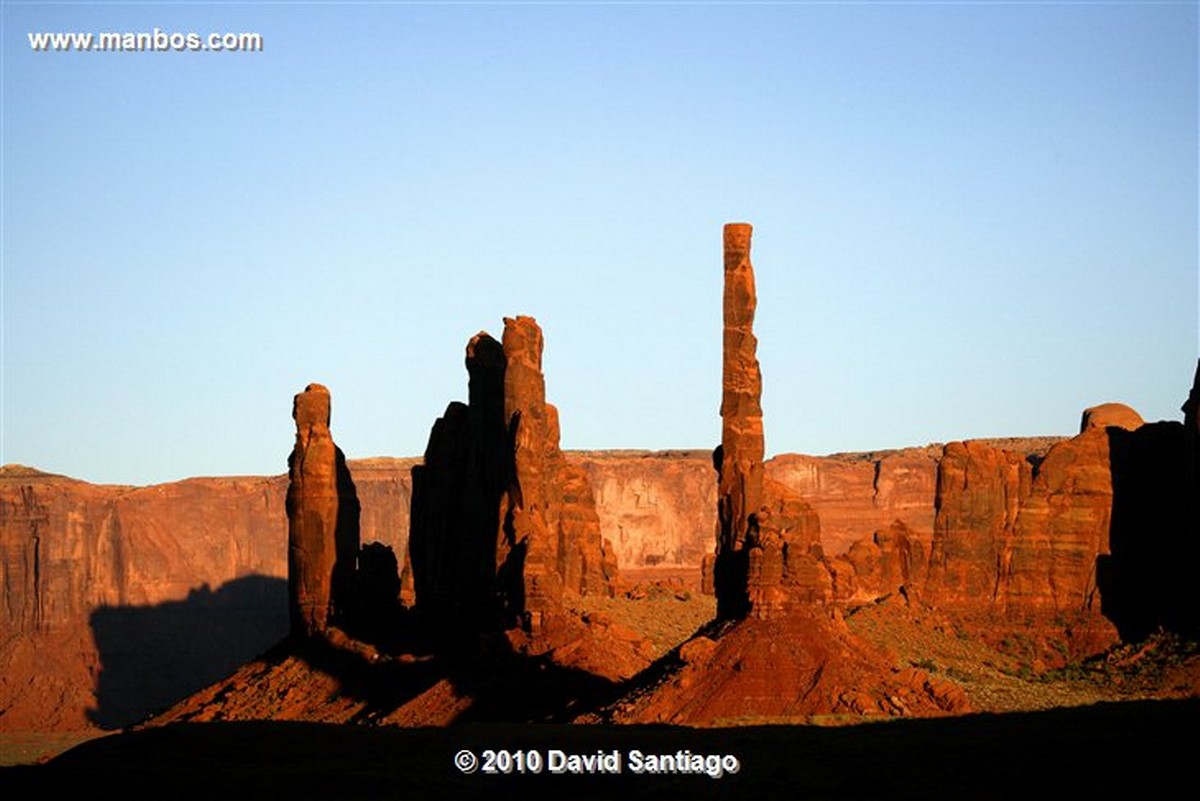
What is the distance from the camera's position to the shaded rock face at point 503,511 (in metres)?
86.9

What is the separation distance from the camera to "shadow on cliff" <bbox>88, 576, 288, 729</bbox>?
16088cm

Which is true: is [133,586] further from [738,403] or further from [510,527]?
[738,403]

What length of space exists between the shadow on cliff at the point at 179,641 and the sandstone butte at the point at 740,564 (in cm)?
31

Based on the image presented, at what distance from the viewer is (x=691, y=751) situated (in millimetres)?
51375

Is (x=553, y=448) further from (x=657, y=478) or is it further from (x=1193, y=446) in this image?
(x=657, y=478)

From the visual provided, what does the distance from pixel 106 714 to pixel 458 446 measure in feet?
190

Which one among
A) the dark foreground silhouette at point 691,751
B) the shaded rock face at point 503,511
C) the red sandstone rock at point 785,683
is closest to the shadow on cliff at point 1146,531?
the shaded rock face at point 503,511

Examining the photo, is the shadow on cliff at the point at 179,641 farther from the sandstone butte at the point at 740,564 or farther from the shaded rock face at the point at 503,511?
the shaded rock face at the point at 503,511

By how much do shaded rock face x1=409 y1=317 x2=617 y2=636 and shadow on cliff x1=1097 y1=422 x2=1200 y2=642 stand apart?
70.9ft

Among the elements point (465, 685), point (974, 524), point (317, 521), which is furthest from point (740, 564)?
point (317, 521)

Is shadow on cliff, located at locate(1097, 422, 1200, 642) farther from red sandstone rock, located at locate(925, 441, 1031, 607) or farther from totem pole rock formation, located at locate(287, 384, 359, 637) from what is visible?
totem pole rock formation, located at locate(287, 384, 359, 637)

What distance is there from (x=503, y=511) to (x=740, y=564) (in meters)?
18.2

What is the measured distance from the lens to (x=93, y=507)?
181750mm

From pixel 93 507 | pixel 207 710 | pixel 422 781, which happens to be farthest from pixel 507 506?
pixel 93 507
